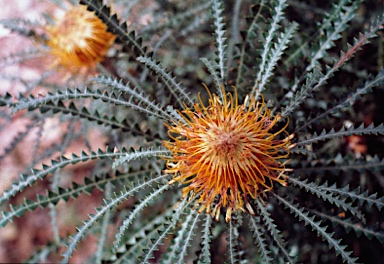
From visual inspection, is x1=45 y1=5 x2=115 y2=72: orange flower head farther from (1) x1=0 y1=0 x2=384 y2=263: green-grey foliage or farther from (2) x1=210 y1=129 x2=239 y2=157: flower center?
(2) x1=210 y1=129 x2=239 y2=157: flower center

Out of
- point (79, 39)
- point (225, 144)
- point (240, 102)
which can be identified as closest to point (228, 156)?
point (225, 144)

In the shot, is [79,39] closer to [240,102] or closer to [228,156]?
[240,102]

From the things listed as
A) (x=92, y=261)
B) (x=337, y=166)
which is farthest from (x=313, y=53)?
(x=92, y=261)

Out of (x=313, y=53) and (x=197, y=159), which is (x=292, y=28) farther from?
(x=197, y=159)

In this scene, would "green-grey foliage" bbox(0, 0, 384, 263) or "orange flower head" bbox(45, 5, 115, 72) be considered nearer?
"green-grey foliage" bbox(0, 0, 384, 263)

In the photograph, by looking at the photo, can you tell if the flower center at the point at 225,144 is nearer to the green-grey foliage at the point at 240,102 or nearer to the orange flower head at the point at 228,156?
the orange flower head at the point at 228,156

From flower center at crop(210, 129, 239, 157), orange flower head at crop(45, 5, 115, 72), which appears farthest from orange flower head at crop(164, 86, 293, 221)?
orange flower head at crop(45, 5, 115, 72)
